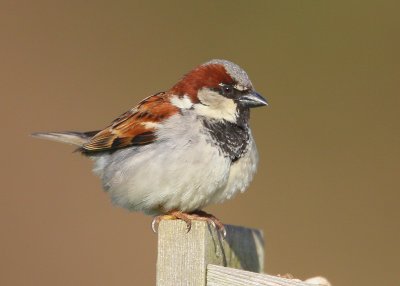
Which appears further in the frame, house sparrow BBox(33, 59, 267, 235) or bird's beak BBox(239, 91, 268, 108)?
bird's beak BBox(239, 91, 268, 108)

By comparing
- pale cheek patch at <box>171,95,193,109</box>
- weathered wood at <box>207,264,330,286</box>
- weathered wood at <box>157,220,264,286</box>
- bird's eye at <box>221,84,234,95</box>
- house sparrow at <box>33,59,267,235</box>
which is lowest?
weathered wood at <box>207,264,330,286</box>

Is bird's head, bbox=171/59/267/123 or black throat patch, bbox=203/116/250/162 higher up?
bird's head, bbox=171/59/267/123

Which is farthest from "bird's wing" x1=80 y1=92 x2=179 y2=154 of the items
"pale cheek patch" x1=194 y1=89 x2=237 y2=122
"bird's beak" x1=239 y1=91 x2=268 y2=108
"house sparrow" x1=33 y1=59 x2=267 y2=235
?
"bird's beak" x1=239 y1=91 x2=268 y2=108

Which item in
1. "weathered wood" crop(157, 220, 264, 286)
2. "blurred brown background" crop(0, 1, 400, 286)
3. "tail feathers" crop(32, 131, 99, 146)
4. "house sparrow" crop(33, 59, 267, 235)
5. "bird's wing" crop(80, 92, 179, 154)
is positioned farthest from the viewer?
"blurred brown background" crop(0, 1, 400, 286)

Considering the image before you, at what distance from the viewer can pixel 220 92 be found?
3590mm

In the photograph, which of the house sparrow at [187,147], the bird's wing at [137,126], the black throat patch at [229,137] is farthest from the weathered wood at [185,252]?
the bird's wing at [137,126]

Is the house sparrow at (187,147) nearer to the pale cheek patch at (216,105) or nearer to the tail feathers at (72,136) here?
the pale cheek patch at (216,105)

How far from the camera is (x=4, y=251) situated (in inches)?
201

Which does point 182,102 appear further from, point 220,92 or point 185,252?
point 185,252

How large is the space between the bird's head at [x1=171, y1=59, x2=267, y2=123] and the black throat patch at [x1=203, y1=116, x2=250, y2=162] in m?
0.04

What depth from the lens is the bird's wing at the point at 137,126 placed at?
3.54 metres

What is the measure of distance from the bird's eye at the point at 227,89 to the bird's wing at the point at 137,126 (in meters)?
0.20

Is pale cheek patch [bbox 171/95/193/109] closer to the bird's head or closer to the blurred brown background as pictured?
the bird's head

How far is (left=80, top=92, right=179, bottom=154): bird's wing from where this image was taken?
3.54m
